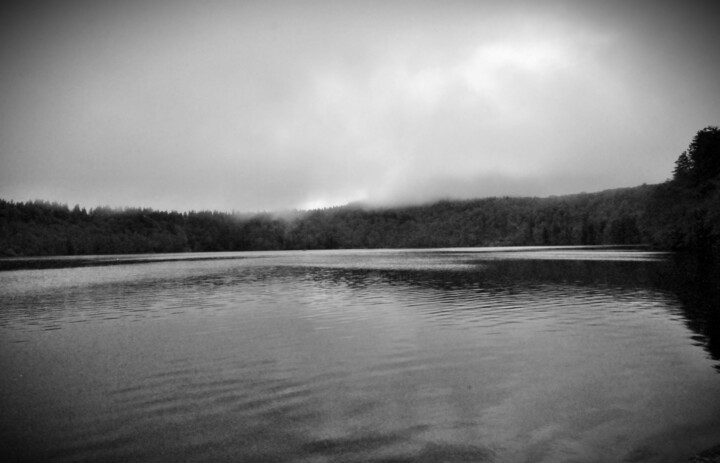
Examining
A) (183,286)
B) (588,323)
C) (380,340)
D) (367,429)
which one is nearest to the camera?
(367,429)

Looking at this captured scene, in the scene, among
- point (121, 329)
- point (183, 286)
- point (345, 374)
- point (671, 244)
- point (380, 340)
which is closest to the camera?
point (345, 374)

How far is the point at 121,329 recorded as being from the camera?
93.8ft

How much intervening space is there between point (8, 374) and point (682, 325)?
3408 cm

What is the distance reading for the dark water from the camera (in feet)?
36.4

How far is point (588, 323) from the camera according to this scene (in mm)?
26781

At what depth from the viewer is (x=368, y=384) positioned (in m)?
16.2

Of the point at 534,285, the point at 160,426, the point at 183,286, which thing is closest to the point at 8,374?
the point at 160,426

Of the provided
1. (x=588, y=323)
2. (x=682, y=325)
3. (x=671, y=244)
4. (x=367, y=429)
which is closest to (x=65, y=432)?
(x=367, y=429)

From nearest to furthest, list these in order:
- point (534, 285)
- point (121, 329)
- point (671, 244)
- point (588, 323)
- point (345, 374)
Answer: point (345, 374) < point (588, 323) < point (121, 329) < point (534, 285) < point (671, 244)

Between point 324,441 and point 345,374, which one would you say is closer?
point 324,441

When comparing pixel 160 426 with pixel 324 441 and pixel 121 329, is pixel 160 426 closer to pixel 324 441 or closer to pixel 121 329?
pixel 324 441

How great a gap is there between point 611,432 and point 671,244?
122 m

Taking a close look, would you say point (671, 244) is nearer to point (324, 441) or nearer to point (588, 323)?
point (588, 323)

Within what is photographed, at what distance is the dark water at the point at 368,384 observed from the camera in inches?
437
